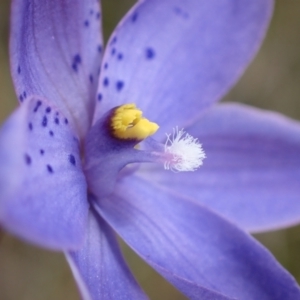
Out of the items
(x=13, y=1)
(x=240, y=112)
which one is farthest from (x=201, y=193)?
(x=13, y=1)

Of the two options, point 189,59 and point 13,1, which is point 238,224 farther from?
point 13,1

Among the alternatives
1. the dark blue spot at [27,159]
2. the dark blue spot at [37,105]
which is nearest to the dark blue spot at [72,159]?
the dark blue spot at [37,105]

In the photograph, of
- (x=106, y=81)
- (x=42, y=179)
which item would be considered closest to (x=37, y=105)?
(x=42, y=179)

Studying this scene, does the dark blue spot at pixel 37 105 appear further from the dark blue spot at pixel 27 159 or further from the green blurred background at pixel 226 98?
the green blurred background at pixel 226 98

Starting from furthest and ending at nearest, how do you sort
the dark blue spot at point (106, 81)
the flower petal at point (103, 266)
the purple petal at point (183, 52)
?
the purple petal at point (183, 52)
the dark blue spot at point (106, 81)
the flower petal at point (103, 266)

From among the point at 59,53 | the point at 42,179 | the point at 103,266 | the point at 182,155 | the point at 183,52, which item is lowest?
the point at 103,266

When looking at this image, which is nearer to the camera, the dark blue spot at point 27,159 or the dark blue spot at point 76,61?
the dark blue spot at point 27,159

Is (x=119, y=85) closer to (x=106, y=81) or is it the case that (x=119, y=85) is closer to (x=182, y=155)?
(x=106, y=81)
